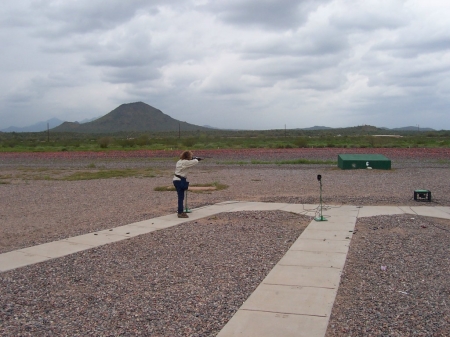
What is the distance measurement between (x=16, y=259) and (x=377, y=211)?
853 centimetres

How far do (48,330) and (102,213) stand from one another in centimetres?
827

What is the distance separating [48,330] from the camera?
18.1 ft

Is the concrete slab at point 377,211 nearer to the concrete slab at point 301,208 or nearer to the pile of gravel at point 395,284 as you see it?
the concrete slab at point 301,208

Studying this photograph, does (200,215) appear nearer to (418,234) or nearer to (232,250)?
(232,250)

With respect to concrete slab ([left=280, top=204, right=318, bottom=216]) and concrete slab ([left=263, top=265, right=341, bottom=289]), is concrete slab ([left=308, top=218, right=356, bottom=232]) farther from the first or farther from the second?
concrete slab ([left=263, top=265, right=341, bottom=289])

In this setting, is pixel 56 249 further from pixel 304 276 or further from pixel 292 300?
pixel 292 300

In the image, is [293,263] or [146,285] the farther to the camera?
[293,263]

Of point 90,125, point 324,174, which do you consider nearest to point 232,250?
point 324,174

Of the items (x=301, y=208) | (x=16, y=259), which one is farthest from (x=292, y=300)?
(x=301, y=208)

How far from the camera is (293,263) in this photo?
8.10 meters

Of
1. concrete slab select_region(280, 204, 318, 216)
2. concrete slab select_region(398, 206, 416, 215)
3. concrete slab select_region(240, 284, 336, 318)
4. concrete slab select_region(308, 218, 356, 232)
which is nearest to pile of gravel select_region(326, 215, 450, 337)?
concrete slab select_region(240, 284, 336, 318)

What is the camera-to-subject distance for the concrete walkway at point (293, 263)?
5656 millimetres

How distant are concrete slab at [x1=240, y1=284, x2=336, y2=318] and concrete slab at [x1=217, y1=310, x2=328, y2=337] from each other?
15 centimetres

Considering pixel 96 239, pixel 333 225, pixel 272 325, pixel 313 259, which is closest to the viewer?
pixel 272 325
